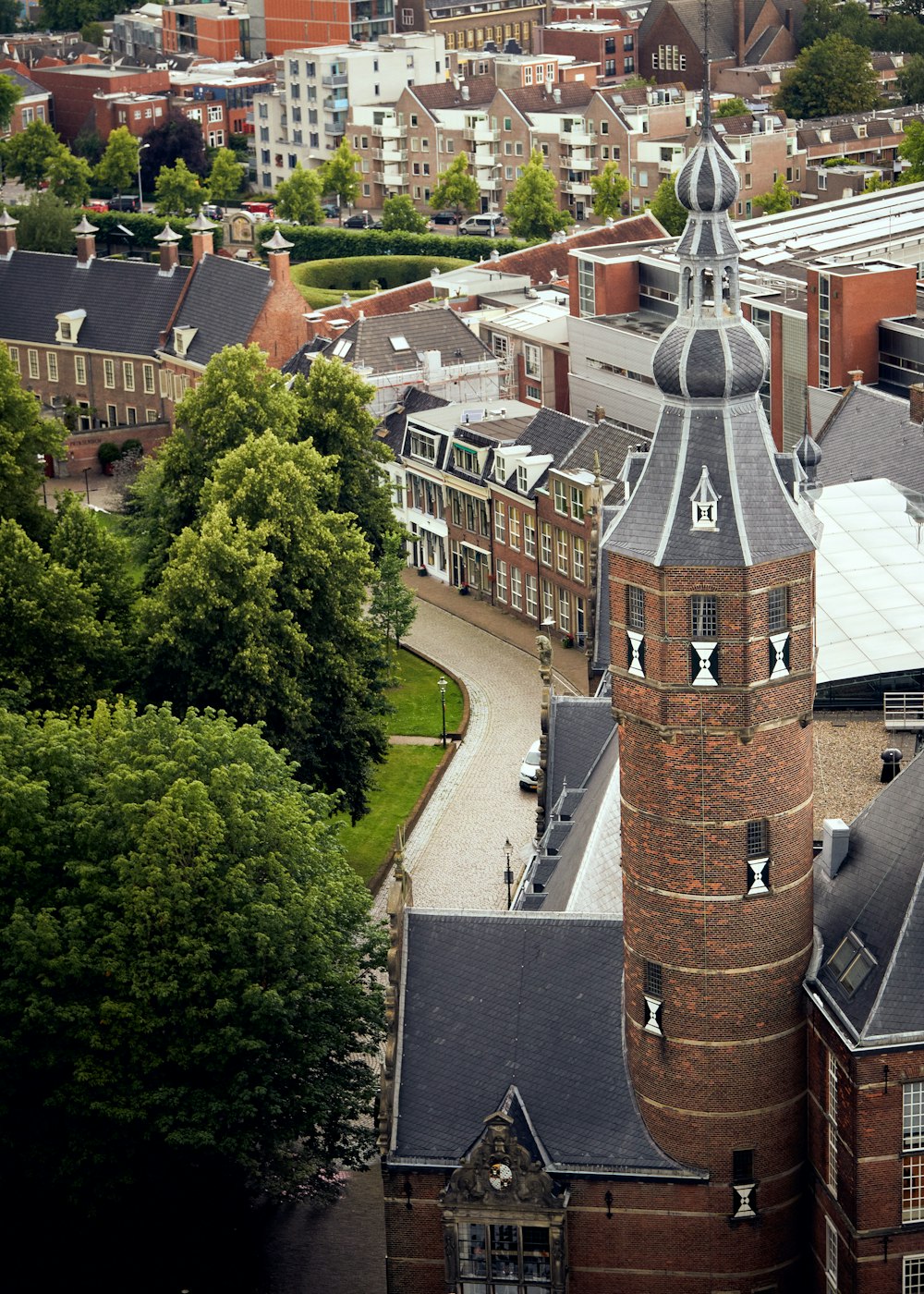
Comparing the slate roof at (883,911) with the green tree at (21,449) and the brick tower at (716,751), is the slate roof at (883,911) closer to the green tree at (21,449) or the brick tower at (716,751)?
the brick tower at (716,751)

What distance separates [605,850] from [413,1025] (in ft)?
30.6

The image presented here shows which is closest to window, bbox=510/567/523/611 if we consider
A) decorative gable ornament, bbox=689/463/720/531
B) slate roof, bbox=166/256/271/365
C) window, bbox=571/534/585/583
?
window, bbox=571/534/585/583

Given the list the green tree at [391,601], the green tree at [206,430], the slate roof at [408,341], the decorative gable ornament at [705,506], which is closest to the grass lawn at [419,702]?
the green tree at [391,601]

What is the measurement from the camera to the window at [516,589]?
146m

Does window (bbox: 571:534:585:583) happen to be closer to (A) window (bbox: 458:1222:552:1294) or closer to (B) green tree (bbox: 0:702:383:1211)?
(B) green tree (bbox: 0:702:383:1211)

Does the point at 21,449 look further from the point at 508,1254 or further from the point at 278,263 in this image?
the point at 508,1254

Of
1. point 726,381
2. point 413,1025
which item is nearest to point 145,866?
point 413,1025

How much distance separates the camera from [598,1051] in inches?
2963

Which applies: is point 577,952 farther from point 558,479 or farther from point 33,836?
point 558,479

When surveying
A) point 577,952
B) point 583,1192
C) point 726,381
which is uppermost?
point 726,381

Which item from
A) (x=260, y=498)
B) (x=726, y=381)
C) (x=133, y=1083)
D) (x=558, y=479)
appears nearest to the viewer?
(x=726, y=381)

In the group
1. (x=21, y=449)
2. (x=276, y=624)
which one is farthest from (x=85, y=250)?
(x=276, y=624)

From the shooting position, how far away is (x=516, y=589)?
147125 mm

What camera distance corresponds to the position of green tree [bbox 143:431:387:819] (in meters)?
110
